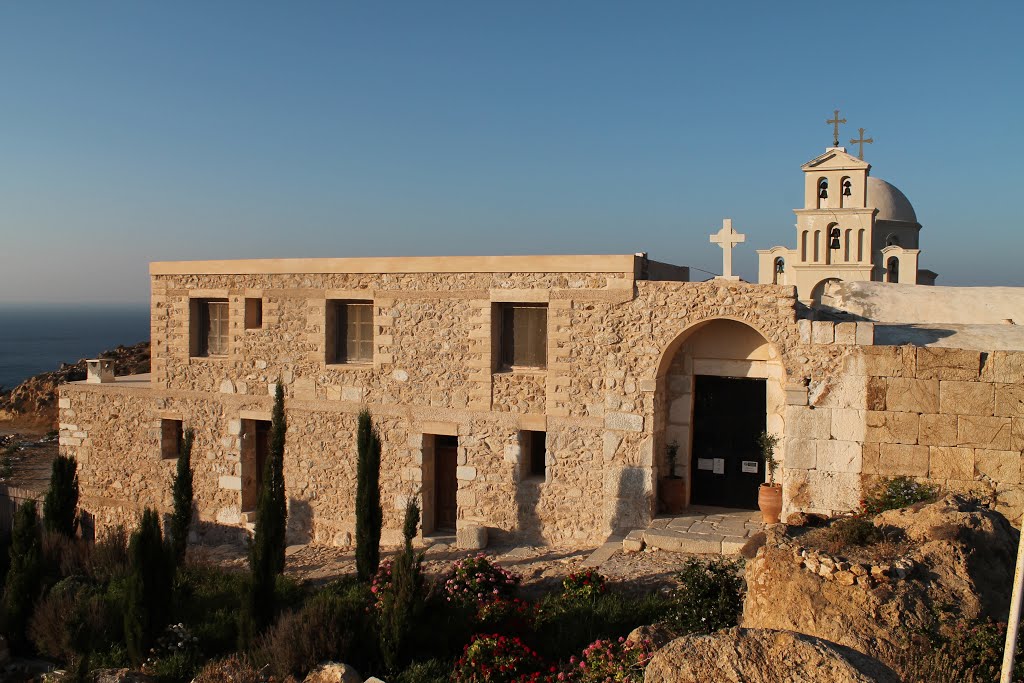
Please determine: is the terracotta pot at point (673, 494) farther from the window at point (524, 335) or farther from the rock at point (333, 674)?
the rock at point (333, 674)

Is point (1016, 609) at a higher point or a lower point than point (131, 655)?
higher

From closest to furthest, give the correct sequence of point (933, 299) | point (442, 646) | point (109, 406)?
point (442, 646) < point (933, 299) < point (109, 406)

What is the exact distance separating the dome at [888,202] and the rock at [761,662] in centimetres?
3579

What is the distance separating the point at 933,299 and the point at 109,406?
1608cm

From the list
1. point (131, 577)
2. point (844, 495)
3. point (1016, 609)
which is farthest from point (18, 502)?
point (1016, 609)

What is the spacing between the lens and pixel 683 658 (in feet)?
13.0

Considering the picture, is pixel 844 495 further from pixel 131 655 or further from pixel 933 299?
pixel 131 655

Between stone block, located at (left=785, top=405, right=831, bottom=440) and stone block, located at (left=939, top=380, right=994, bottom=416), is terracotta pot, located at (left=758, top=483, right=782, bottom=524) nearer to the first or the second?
stone block, located at (left=785, top=405, right=831, bottom=440)

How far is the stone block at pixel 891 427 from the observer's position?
10172mm

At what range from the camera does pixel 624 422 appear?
11688 mm

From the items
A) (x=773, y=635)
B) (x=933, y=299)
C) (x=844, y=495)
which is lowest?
(x=844, y=495)

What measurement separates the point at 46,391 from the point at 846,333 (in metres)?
31.4

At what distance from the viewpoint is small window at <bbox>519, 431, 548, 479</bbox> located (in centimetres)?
1257

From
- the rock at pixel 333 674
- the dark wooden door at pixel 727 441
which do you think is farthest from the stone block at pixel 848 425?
the rock at pixel 333 674
